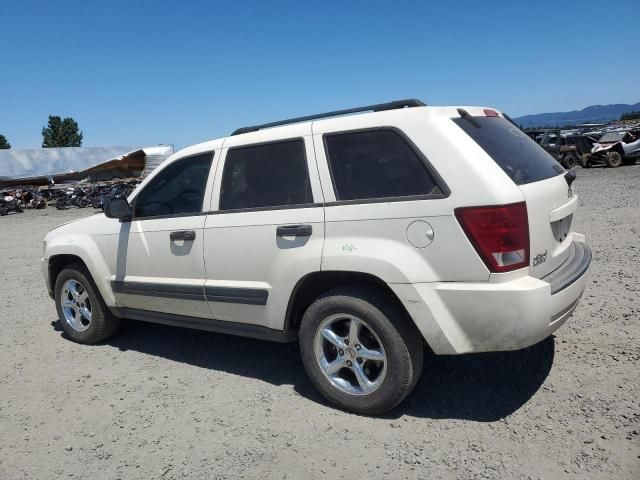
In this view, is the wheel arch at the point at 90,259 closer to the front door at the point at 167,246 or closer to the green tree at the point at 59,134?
the front door at the point at 167,246

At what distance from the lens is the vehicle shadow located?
3244 millimetres

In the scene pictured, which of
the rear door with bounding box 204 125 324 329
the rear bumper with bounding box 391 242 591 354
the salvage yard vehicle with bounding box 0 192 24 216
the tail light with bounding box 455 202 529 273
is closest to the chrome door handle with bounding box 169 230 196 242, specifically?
the rear door with bounding box 204 125 324 329

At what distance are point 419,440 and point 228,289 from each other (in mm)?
1678

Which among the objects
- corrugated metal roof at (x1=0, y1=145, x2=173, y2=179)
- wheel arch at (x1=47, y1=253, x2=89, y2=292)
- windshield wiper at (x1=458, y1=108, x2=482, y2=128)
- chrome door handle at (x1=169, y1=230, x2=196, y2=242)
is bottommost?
wheel arch at (x1=47, y1=253, x2=89, y2=292)

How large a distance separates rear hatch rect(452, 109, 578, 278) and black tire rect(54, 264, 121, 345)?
3.67 m

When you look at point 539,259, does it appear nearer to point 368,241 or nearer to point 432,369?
point 368,241

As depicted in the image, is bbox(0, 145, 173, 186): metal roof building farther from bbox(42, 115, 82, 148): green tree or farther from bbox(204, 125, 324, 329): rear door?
bbox(42, 115, 82, 148): green tree

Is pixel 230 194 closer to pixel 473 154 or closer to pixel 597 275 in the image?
pixel 473 154

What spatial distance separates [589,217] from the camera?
9.72 m

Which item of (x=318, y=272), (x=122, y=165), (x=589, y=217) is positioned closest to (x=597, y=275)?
(x=318, y=272)

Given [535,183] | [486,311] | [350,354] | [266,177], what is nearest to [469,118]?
[535,183]

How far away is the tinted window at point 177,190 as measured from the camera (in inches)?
157

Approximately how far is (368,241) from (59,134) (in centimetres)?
8645

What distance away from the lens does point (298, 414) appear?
331 centimetres
